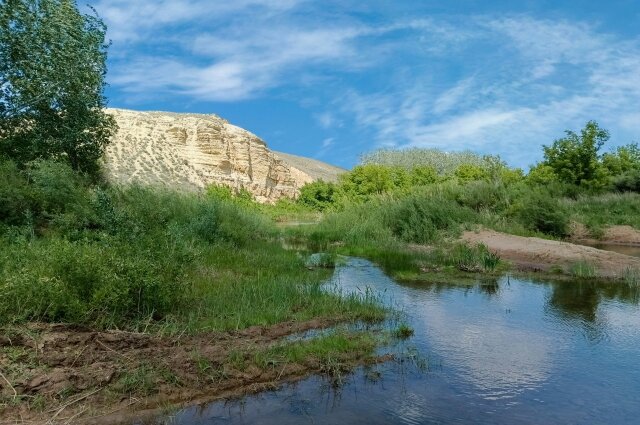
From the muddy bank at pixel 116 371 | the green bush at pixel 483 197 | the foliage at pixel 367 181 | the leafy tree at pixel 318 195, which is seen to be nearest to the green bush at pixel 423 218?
the green bush at pixel 483 197

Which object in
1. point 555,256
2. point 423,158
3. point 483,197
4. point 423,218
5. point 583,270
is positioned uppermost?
point 423,158

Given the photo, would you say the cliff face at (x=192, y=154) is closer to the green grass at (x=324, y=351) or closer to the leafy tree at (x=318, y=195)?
the leafy tree at (x=318, y=195)

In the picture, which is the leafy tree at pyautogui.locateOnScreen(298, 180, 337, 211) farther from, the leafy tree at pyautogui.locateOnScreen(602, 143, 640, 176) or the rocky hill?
the leafy tree at pyautogui.locateOnScreen(602, 143, 640, 176)

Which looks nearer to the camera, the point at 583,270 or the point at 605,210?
the point at 583,270

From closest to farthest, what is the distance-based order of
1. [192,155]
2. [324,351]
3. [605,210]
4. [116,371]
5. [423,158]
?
[116,371] → [324,351] → [605,210] → [192,155] → [423,158]

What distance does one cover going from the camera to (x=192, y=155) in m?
60.1

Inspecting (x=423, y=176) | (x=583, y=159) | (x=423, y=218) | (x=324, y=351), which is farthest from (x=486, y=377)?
(x=423, y=176)

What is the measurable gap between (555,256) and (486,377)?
43.4 feet

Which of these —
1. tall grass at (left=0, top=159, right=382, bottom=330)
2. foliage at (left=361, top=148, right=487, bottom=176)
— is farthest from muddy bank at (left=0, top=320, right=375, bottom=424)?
foliage at (left=361, top=148, right=487, bottom=176)

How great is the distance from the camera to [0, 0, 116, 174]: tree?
21.9 metres

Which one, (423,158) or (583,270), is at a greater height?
(423,158)

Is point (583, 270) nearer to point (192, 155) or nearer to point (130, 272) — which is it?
point (130, 272)

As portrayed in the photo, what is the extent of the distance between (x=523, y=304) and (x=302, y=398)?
7293 mm

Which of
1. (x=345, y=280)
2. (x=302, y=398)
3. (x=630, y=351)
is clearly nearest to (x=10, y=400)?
(x=302, y=398)
